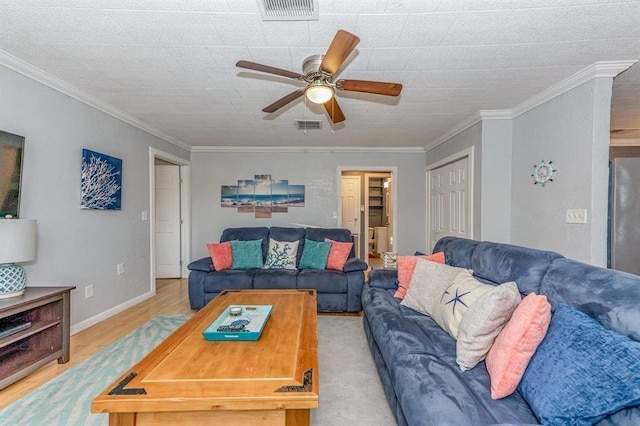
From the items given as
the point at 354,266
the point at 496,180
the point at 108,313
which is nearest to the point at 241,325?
the point at 354,266

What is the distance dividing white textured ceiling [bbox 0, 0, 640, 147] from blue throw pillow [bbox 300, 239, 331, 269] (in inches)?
67.9

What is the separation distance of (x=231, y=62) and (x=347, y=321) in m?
2.74

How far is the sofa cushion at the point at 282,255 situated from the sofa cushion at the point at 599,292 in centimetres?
289

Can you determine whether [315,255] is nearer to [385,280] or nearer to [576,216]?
[385,280]

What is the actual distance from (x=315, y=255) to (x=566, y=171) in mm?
2756

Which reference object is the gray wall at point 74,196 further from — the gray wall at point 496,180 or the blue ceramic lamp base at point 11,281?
the gray wall at point 496,180

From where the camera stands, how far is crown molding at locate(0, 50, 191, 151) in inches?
90.7

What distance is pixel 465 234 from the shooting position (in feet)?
12.9

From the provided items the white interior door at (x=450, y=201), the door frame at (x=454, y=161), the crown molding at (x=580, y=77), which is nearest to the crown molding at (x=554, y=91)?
the crown molding at (x=580, y=77)

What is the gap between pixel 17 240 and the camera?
2.04 meters

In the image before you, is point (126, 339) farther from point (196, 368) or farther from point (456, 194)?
point (456, 194)

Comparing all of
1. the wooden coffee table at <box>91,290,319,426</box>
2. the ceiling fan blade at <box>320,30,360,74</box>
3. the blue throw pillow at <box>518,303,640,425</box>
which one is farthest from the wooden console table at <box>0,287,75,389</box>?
the blue throw pillow at <box>518,303,640,425</box>

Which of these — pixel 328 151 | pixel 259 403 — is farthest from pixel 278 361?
pixel 328 151

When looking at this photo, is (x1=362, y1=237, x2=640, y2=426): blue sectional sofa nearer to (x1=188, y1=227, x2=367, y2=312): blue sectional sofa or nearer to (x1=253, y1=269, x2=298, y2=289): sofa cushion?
(x1=188, y1=227, x2=367, y2=312): blue sectional sofa
